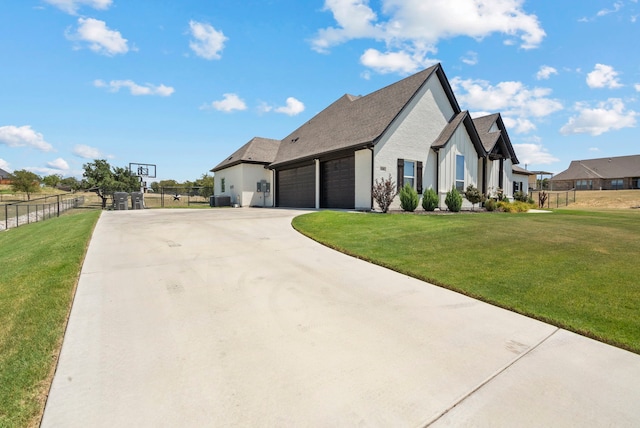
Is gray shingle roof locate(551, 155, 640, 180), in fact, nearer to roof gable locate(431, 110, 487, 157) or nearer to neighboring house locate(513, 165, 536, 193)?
neighboring house locate(513, 165, 536, 193)

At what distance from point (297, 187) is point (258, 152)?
5938 mm

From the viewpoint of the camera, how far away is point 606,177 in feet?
185

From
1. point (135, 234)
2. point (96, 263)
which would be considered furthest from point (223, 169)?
point (96, 263)

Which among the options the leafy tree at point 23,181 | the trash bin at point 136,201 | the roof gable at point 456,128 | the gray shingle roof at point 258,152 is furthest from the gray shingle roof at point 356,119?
the leafy tree at point 23,181

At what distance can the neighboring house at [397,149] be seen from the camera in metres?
15.5

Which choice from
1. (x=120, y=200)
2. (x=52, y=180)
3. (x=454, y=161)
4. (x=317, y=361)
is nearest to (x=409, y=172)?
(x=454, y=161)

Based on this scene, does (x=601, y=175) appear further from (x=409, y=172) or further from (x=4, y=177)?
(x=4, y=177)

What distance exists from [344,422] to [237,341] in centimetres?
138

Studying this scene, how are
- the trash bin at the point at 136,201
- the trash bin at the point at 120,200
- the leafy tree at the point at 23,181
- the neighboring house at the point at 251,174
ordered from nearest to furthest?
the trash bin at the point at 120,200 → the trash bin at the point at 136,201 → the neighboring house at the point at 251,174 → the leafy tree at the point at 23,181

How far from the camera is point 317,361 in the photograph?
266cm

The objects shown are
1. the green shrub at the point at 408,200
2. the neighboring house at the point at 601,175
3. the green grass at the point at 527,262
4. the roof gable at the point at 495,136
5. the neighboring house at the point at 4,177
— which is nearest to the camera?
the green grass at the point at 527,262

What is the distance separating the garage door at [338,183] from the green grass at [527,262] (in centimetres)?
634

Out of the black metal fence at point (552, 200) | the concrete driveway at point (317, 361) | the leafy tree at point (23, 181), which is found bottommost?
the concrete driveway at point (317, 361)

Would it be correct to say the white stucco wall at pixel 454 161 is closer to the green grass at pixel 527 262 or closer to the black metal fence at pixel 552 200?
the green grass at pixel 527 262
